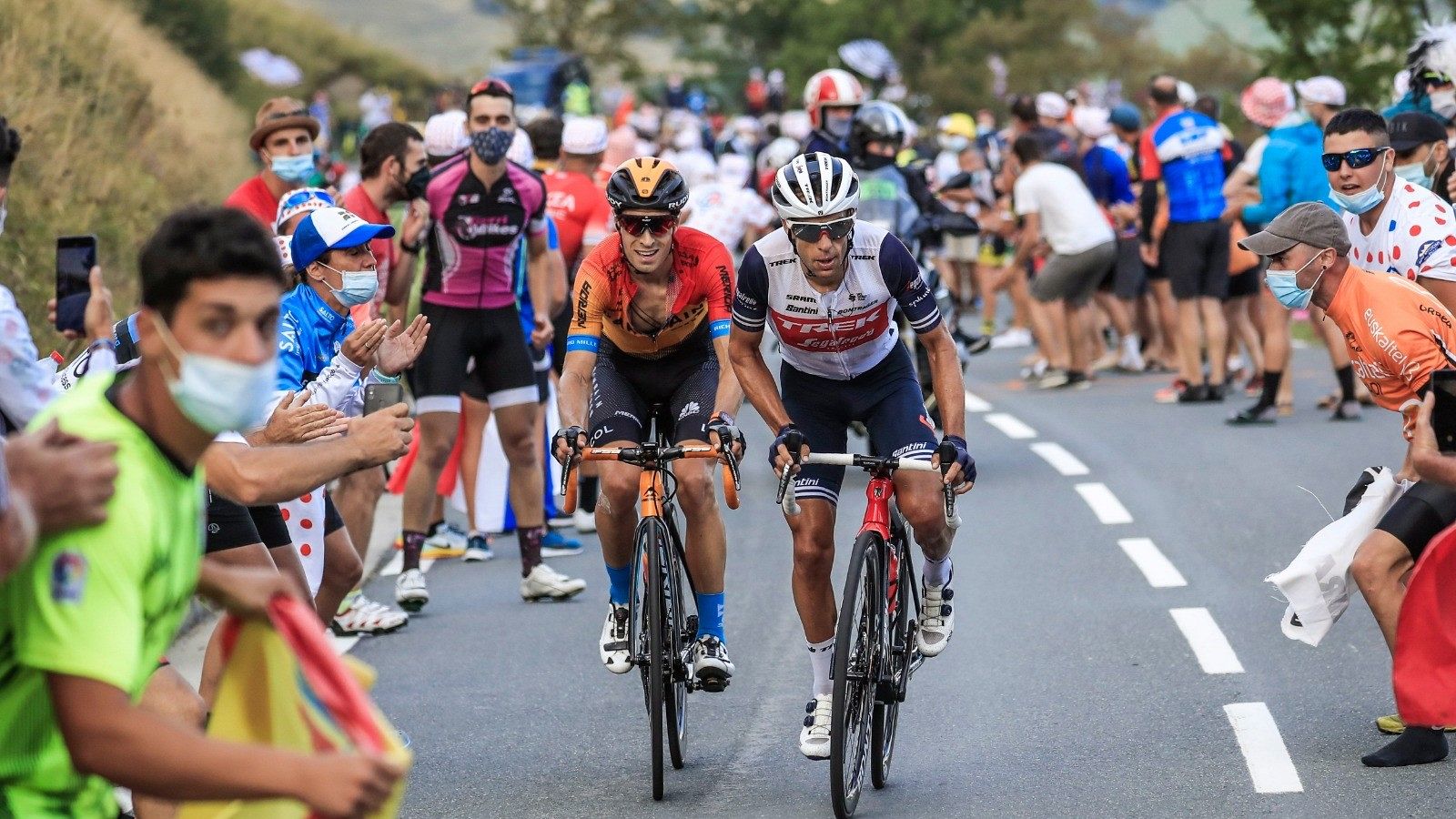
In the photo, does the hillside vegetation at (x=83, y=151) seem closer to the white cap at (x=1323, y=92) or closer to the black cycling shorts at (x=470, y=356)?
the black cycling shorts at (x=470, y=356)

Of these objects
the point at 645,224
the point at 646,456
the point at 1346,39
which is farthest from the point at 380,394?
the point at 1346,39

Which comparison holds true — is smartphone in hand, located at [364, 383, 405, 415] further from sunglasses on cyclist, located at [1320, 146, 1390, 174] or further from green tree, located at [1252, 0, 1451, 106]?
green tree, located at [1252, 0, 1451, 106]

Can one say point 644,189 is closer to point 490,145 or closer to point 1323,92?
point 490,145

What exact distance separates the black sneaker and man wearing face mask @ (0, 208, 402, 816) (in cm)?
1369

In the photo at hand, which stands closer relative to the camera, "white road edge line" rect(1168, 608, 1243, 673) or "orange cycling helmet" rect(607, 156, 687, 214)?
"orange cycling helmet" rect(607, 156, 687, 214)

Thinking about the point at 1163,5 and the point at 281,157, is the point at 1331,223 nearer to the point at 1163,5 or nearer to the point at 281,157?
the point at 281,157

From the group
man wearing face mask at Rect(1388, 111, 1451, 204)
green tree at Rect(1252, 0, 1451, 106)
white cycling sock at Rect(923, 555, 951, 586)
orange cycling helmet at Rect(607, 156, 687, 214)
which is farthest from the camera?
green tree at Rect(1252, 0, 1451, 106)

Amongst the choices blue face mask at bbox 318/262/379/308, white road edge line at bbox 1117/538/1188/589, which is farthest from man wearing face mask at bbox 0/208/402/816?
white road edge line at bbox 1117/538/1188/589

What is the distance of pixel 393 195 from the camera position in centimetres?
985

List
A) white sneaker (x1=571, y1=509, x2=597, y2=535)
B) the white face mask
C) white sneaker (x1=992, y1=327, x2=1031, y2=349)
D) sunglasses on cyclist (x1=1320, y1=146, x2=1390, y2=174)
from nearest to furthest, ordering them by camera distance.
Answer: the white face mask < sunglasses on cyclist (x1=1320, y1=146, x2=1390, y2=174) < white sneaker (x1=571, y1=509, x2=597, y2=535) < white sneaker (x1=992, y1=327, x2=1031, y2=349)

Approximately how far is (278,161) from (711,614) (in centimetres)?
335

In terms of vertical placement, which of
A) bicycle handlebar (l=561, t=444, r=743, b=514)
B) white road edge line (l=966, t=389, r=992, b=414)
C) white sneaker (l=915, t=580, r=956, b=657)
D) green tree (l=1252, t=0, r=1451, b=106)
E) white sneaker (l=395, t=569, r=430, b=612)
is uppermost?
green tree (l=1252, t=0, r=1451, b=106)

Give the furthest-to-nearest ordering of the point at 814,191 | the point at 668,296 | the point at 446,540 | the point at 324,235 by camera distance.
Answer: the point at 446,540, the point at 668,296, the point at 324,235, the point at 814,191

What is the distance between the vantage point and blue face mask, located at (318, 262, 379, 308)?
22.9ft
